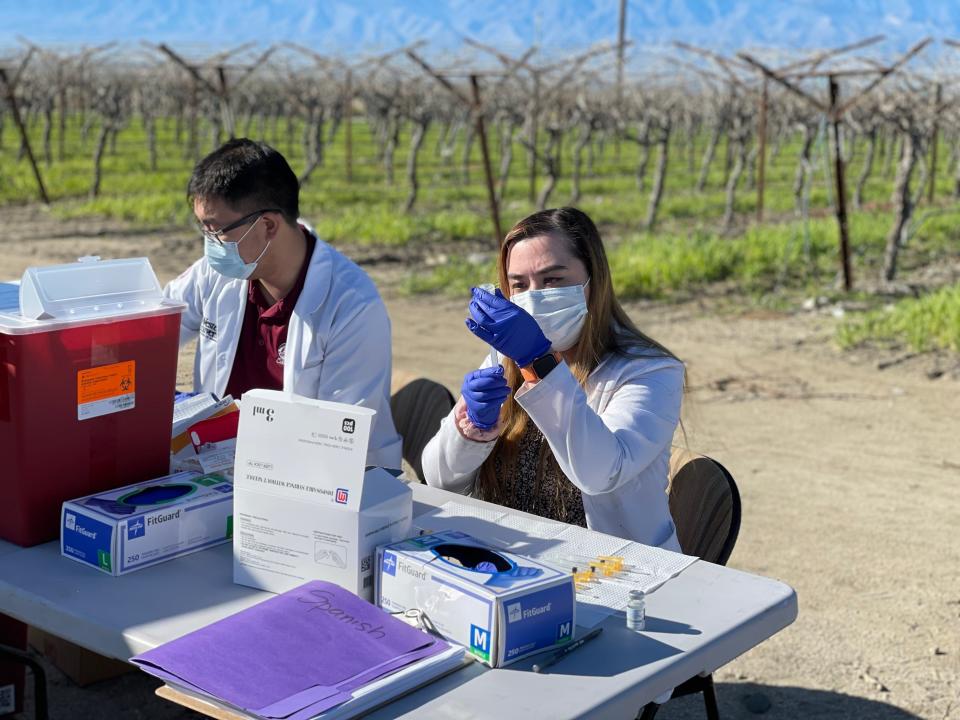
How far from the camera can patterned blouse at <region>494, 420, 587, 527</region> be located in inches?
93.7

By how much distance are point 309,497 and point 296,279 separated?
1.46 m

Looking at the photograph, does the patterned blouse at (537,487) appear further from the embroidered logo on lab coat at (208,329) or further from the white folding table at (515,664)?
the embroidered logo on lab coat at (208,329)

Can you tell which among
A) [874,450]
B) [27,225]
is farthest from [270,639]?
[27,225]

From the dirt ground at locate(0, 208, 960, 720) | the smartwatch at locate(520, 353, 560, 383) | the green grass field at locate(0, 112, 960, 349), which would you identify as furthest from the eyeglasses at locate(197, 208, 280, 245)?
the green grass field at locate(0, 112, 960, 349)

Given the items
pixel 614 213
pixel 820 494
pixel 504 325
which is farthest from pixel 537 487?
pixel 614 213

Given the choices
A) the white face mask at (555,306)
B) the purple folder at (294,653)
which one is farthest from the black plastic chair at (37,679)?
the white face mask at (555,306)

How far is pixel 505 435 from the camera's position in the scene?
2438 mm

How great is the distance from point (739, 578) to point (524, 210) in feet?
46.9

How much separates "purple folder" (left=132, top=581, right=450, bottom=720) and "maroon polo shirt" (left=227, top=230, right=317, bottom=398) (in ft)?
5.00

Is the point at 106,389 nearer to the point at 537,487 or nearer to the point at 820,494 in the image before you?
the point at 537,487

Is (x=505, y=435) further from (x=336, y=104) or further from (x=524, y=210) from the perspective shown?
(x=336, y=104)

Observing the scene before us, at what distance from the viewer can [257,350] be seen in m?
3.11

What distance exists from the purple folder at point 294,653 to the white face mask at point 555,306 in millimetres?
844

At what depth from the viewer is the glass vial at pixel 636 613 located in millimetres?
1613
